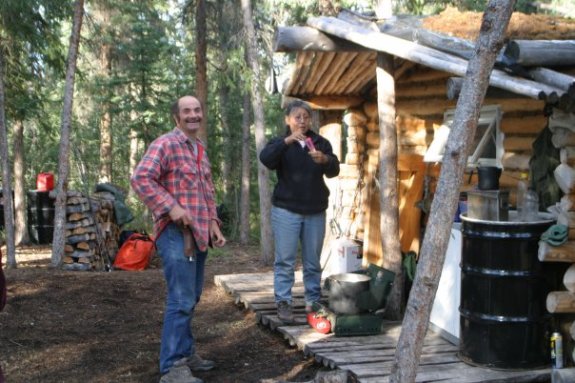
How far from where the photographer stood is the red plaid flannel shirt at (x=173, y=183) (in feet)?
15.3

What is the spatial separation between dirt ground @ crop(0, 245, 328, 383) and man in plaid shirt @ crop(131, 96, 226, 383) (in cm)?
51

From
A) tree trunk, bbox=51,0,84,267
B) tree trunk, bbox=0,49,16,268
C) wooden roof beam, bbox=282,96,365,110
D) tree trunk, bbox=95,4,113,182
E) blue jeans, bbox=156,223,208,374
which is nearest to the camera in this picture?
blue jeans, bbox=156,223,208,374

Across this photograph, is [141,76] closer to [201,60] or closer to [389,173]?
[201,60]

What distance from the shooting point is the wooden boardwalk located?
4668 millimetres

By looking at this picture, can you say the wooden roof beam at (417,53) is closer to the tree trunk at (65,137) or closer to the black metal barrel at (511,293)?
the black metal barrel at (511,293)

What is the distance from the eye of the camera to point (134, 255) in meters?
12.6

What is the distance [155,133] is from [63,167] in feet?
24.9

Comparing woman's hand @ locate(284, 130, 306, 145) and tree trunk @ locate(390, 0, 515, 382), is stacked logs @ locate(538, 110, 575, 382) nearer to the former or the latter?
tree trunk @ locate(390, 0, 515, 382)

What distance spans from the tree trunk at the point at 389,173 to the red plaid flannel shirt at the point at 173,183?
79.2 inches

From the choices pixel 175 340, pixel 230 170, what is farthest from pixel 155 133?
pixel 175 340

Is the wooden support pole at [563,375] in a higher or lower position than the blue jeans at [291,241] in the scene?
lower

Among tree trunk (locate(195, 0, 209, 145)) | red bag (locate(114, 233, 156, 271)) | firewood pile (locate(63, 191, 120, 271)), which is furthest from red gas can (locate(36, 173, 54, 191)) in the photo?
tree trunk (locate(195, 0, 209, 145))

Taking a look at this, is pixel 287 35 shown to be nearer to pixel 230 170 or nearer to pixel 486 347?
pixel 486 347

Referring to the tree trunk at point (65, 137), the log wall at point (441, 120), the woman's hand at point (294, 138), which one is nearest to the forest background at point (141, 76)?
the tree trunk at point (65, 137)
